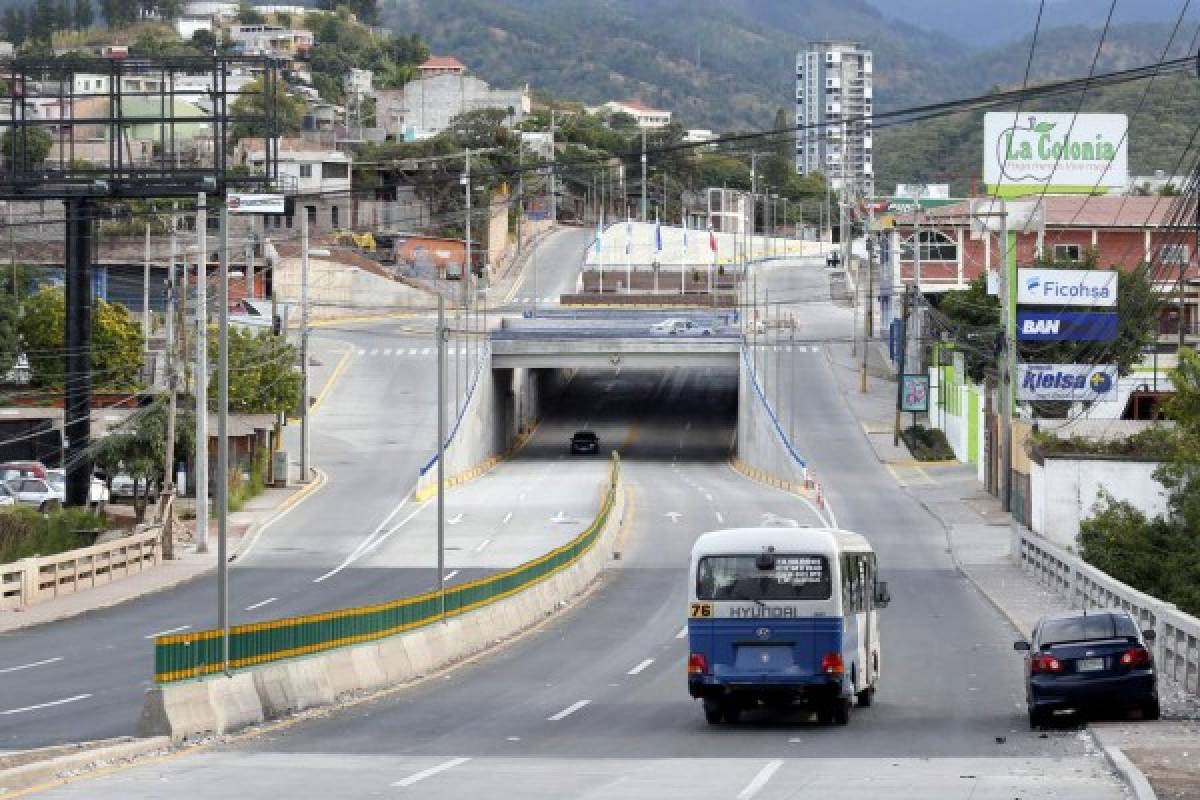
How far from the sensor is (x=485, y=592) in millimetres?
43062

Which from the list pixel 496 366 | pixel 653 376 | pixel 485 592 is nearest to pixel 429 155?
pixel 653 376

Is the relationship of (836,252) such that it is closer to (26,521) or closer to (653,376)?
(653,376)

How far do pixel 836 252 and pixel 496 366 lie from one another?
84.4 metres

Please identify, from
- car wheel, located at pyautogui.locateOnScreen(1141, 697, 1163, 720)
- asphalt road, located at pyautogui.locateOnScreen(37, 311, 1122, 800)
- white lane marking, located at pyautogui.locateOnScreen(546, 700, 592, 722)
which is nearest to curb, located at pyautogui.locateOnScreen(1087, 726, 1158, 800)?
asphalt road, located at pyautogui.locateOnScreen(37, 311, 1122, 800)

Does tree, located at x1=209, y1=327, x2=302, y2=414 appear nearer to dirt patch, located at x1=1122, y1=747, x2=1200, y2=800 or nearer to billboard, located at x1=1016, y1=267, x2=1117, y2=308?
billboard, located at x1=1016, y1=267, x2=1117, y2=308

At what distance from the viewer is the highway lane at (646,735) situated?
853 inches

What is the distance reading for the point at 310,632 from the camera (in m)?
31.3

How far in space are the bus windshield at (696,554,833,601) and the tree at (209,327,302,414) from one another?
53.0m

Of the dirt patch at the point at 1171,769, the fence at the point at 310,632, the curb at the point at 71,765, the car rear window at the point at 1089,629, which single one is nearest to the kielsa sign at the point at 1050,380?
the fence at the point at 310,632

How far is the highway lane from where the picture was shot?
2167 centimetres

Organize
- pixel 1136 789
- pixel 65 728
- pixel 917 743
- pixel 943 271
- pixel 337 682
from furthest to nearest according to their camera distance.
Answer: pixel 943 271
pixel 337 682
pixel 65 728
pixel 917 743
pixel 1136 789

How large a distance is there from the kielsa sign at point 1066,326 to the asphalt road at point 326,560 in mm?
17541

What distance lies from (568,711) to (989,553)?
35.3 m

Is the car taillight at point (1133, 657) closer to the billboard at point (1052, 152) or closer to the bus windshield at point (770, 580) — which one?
the bus windshield at point (770, 580)
